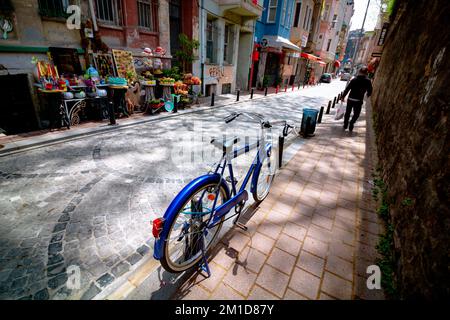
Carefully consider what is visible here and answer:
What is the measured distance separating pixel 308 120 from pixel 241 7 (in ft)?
33.4

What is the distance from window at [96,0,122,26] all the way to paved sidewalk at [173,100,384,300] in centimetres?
909

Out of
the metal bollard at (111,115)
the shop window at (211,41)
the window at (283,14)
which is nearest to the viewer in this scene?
the metal bollard at (111,115)

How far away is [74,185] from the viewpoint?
396 cm

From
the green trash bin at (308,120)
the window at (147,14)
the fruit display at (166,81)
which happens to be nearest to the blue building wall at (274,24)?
the window at (147,14)

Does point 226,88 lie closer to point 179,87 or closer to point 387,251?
point 179,87

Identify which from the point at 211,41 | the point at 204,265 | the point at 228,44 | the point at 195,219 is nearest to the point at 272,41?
the point at 228,44

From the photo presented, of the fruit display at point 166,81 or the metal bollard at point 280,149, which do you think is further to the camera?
the fruit display at point 166,81

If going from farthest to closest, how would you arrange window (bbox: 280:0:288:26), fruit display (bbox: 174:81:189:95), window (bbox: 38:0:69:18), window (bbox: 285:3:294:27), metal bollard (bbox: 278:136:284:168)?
window (bbox: 285:3:294:27) < window (bbox: 280:0:288:26) < fruit display (bbox: 174:81:189:95) < window (bbox: 38:0:69:18) < metal bollard (bbox: 278:136:284:168)

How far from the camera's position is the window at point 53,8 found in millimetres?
6685

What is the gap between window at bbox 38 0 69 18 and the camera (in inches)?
263

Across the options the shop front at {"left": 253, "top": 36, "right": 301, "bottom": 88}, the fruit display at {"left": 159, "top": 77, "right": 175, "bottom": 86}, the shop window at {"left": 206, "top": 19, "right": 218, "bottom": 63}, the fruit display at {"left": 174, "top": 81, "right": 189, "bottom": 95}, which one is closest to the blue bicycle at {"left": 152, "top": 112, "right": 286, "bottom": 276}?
the fruit display at {"left": 159, "top": 77, "right": 175, "bottom": 86}

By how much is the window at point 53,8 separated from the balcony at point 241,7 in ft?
29.7

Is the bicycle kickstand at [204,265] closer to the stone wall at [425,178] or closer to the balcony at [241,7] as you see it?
the stone wall at [425,178]

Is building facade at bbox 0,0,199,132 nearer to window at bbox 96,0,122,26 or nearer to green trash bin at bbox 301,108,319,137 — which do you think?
window at bbox 96,0,122,26
